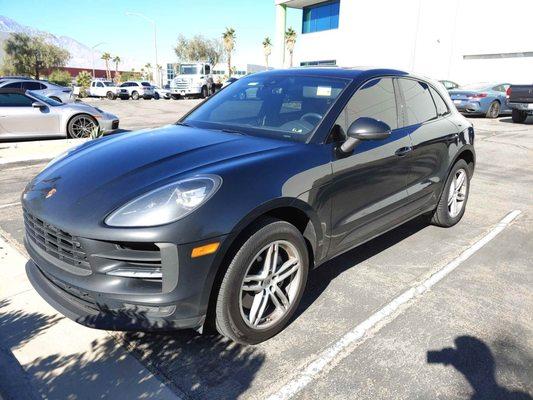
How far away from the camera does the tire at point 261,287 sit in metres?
2.51

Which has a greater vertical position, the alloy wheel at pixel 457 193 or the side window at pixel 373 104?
the side window at pixel 373 104

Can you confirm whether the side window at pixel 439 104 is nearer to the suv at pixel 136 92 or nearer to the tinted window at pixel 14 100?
the tinted window at pixel 14 100

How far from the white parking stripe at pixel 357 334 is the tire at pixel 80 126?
346 inches

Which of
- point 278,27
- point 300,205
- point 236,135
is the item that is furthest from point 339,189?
point 278,27

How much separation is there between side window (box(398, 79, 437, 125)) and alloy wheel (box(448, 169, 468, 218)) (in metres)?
0.87

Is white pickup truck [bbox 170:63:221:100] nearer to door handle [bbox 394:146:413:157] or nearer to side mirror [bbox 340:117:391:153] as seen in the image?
door handle [bbox 394:146:413:157]

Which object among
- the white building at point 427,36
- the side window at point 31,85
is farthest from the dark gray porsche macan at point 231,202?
the white building at point 427,36

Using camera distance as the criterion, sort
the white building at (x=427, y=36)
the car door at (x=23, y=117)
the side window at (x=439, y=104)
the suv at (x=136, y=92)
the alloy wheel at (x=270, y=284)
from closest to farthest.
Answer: the alloy wheel at (x=270, y=284), the side window at (x=439, y=104), the car door at (x=23, y=117), the white building at (x=427, y=36), the suv at (x=136, y=92)

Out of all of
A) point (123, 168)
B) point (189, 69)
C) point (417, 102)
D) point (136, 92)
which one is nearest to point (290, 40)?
point (189, 69)

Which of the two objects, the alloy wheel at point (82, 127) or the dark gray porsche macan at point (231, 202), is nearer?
the dark gray porsche macan at point (231, 202)

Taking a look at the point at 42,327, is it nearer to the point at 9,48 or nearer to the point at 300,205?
the point at 300,205

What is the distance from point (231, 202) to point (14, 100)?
9.44 meters

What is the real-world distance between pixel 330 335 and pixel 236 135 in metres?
1.57

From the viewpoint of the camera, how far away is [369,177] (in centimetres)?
340
